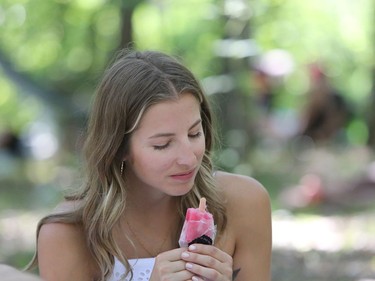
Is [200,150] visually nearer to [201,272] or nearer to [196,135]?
[196,135]

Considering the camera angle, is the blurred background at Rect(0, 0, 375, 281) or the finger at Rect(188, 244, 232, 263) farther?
the blurred background at Rect(0, 0, 375, 281)

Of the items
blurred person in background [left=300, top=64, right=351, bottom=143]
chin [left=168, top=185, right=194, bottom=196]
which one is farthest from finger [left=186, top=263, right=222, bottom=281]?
blurred person in background [left=300, top=64, right=351, bottom=143]

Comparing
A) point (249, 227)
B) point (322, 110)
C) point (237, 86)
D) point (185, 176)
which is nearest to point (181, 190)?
point (185, 176)

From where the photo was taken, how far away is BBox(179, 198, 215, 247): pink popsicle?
2955 millimetres

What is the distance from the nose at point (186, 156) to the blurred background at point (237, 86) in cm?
540

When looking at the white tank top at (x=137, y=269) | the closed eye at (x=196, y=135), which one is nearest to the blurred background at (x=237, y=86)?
the white tank top at (x=137, y=269)

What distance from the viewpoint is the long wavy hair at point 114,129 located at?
10.2 ft

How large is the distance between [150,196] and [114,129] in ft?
0.99

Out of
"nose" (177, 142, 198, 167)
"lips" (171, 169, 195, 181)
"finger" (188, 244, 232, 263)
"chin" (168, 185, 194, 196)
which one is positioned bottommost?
"finger" (188, 244, 232, 263)

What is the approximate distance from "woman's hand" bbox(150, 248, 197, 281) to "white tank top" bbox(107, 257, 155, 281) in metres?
0.27

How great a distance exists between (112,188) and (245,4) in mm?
6845

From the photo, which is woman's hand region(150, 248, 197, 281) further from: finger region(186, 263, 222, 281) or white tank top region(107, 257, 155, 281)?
white tank top region(107, 257, 155, 281)

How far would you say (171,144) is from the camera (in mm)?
3076

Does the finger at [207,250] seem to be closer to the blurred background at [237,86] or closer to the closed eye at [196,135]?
the closed eye at [196,135]
